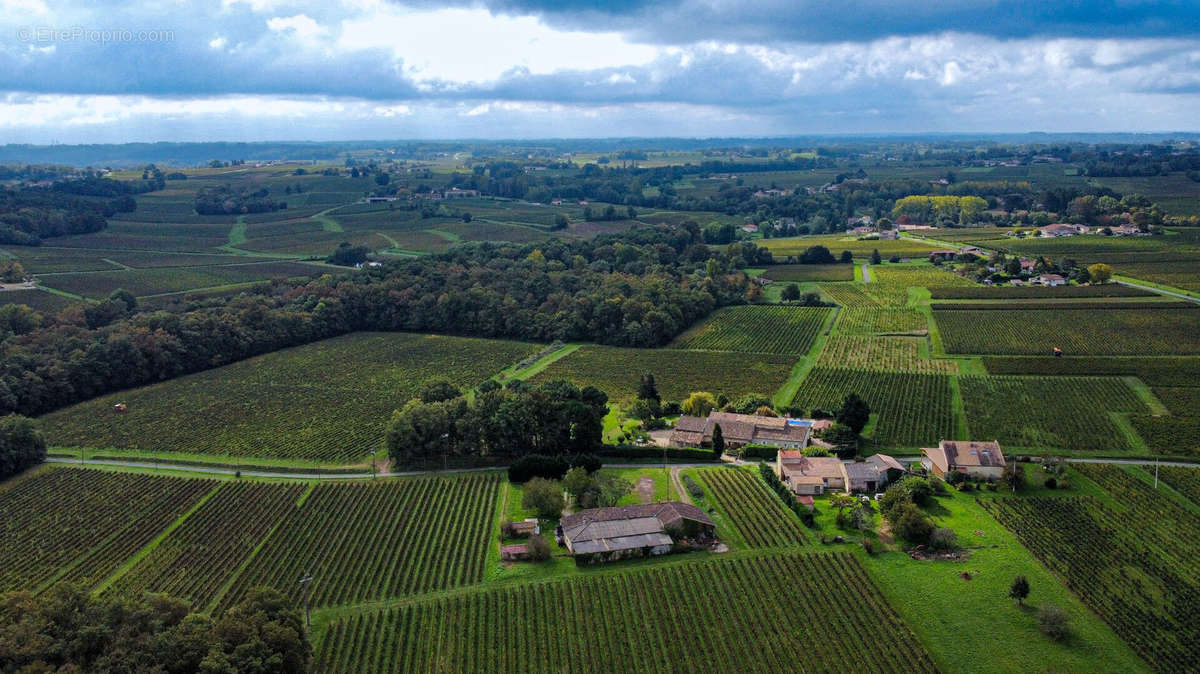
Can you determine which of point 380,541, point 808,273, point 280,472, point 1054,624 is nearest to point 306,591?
point 380,541

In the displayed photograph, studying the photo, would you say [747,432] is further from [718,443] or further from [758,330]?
[758,330]

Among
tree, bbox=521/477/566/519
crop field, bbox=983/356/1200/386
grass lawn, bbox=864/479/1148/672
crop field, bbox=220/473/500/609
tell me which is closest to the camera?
grass lawn, bbox=864/479/1148/672

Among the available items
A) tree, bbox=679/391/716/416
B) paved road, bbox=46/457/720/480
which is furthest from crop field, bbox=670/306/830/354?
paved road, bbox=46/457/720/480

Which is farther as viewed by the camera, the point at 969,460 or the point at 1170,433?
the point at 1170,433

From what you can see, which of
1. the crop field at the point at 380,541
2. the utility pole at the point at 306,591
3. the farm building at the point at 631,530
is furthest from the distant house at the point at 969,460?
the utility pole at the point at 306,591

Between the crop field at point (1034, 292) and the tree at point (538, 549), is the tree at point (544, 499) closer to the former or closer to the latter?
the tree at point (538, 549)

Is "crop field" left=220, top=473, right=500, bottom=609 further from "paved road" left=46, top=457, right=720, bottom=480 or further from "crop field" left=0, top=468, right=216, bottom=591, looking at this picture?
"crop field" left=0, top=468, right=216, bottom=591
